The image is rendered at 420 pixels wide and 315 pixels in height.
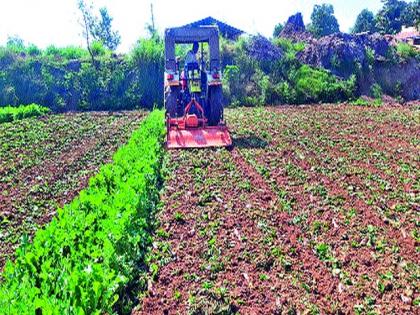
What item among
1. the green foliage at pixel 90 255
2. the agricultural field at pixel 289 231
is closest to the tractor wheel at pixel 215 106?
the agricultural field at pixel 289 231

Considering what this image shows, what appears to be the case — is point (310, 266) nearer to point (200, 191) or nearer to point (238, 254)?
point (238, 254)

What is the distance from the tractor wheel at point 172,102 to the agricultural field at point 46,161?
173 cm

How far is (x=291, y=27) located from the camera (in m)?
27.6

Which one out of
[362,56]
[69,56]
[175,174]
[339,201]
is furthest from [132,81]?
[339,201]

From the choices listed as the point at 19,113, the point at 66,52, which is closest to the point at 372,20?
the point at 66,52

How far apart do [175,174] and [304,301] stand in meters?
4.49

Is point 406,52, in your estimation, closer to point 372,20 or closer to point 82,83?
point 82,83

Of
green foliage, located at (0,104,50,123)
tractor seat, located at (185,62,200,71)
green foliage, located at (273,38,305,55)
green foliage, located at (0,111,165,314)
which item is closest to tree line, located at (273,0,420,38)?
green foliage, located at (273,38,305,55)

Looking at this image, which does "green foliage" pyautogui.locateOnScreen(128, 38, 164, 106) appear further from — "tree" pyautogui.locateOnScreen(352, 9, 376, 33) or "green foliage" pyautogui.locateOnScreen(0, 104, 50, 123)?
"tree" pyautogui.locateOnScreen(352, 9, 376, 33)

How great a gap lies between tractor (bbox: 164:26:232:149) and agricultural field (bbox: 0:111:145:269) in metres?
1.80

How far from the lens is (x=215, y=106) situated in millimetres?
11031

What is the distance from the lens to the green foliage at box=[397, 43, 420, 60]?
75.1ft

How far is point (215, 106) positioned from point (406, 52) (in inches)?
617

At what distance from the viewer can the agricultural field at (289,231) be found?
14.6 ft
